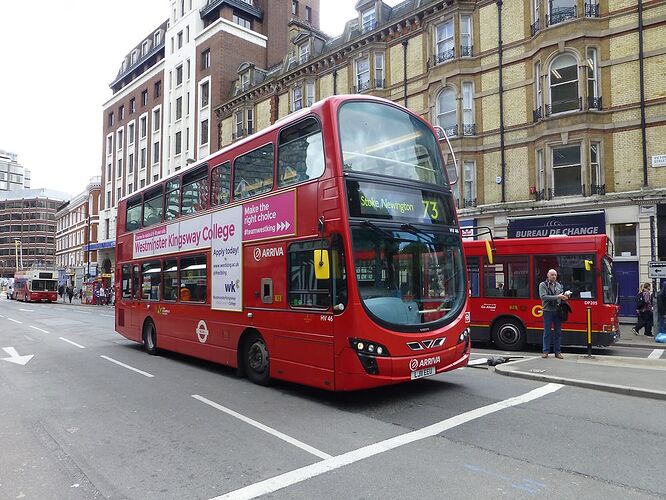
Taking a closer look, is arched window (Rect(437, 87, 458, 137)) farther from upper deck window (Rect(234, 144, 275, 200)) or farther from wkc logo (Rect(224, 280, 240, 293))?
wkc logo (Rect(224, 280, 240, 293))

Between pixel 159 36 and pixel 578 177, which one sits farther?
pixel 159 36

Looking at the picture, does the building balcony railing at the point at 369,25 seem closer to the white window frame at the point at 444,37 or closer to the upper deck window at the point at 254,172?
the white window frame at the point at 444,37

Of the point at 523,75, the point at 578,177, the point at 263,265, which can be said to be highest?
the point at 523,75

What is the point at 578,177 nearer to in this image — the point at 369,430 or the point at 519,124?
the point at 519,124

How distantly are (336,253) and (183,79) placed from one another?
41250mm

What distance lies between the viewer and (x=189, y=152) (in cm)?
4109

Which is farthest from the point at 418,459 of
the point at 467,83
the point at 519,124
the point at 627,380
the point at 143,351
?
the point at 467,83

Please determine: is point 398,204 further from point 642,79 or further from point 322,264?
point 642,79

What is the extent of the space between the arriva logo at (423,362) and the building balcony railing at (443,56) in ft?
64.0

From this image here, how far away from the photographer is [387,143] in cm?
708

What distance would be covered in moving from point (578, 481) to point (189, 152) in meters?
40.9

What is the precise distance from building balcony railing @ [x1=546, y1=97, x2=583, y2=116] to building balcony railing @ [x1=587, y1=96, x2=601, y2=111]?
0.95 feet

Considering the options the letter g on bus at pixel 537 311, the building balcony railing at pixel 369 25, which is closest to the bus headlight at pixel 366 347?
the letter g on bus at pixel 537 311

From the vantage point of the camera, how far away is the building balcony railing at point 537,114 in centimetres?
2008
